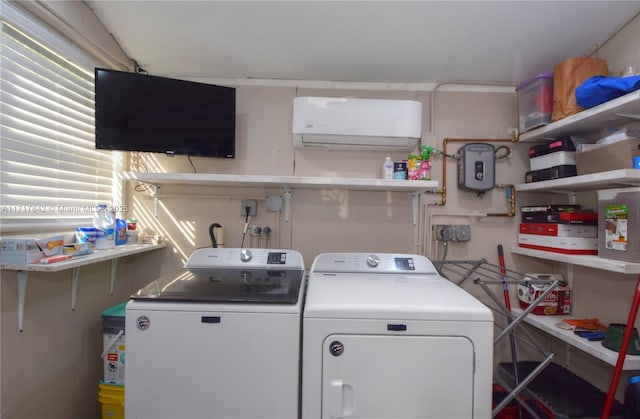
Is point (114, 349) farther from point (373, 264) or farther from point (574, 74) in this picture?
point (574, 74)

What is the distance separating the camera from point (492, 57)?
184 centimetres

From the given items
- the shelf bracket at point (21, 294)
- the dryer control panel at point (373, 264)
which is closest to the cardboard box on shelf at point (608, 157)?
the dryer control panel at point (373, 264)

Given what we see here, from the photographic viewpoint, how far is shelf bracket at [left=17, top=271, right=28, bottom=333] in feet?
4.19

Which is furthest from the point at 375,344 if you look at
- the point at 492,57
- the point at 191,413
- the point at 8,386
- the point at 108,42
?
the point at 108,42

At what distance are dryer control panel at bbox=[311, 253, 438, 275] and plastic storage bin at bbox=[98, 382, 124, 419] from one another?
1338 mm

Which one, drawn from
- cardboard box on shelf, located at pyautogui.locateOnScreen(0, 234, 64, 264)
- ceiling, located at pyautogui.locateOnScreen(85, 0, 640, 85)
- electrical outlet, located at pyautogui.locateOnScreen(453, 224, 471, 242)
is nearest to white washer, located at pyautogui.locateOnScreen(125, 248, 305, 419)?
cardboard box on shelf, located at pyautogui.locateOnScreen(0, 234, 64, 264)

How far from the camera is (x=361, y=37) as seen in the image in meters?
1.70

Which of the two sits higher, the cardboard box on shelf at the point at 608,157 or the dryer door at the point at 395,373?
the cardboard box on shelf at the point at 608,157

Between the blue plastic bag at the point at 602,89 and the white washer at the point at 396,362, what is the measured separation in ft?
4.44

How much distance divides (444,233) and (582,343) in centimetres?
93

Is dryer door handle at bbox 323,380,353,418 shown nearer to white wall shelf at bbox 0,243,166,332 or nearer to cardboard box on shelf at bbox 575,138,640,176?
white wall shelf at bbox 0,243,166,332

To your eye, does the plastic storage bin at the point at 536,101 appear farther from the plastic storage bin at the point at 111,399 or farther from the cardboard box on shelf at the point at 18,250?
the plastic storage bin at the point at 111,399

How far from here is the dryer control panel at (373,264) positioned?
5.60 feet

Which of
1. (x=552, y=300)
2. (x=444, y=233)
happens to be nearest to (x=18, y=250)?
(x=444, y=233)
